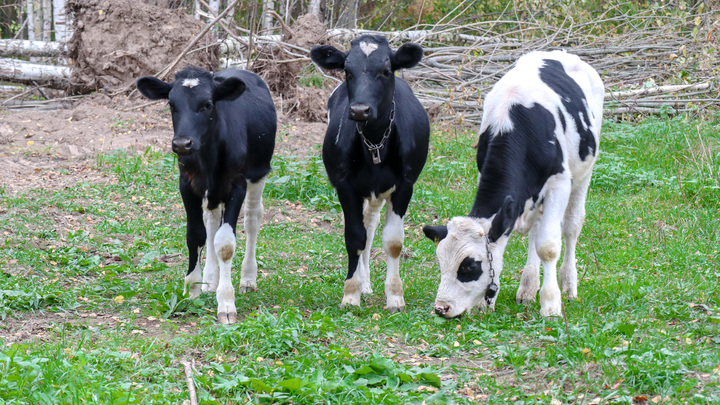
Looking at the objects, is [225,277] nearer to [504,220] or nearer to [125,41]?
[504,220]

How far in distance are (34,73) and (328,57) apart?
413 inches

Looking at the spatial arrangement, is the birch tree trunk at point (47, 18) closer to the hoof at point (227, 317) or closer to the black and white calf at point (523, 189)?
the hoof at point (227, 317)

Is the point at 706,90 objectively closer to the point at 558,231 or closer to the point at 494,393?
the point at 558,231

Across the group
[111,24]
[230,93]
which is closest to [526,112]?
[230,93]

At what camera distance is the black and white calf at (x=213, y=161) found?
21.4 ft

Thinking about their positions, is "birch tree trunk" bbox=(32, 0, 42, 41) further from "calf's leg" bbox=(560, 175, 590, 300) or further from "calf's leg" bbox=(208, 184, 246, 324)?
"calf's leg" bbox=(560, 175, 590, 300)

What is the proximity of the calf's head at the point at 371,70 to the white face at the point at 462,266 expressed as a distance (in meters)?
1.15

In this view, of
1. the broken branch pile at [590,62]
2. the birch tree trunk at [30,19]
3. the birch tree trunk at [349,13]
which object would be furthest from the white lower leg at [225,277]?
the birch tree trunk at [30,19]

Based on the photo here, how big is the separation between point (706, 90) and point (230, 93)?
10249 millimetres

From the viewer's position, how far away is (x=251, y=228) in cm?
789

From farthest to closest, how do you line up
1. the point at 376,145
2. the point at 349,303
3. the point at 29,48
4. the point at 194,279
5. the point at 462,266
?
the point at 29,48 → the point at 194,279 → the point at 349,303 → the point at 376,145 → the point at 462,266

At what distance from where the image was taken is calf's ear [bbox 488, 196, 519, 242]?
6.06m

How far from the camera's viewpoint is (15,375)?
4484 millimetres

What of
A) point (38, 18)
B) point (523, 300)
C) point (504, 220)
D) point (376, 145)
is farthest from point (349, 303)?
point (38, 18)
